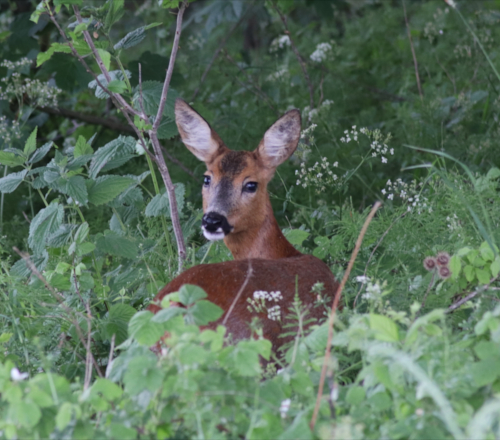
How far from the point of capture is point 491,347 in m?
1.96

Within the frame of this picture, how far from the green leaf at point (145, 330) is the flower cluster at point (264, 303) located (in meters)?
0.46

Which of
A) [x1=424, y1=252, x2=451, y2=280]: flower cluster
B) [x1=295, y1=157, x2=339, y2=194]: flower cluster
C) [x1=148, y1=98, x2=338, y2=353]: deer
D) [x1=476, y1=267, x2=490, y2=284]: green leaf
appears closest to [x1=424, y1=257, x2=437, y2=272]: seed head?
[x1=424, y1=252, x2=451, y2=280]: flower cluster

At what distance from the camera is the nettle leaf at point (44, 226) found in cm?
327

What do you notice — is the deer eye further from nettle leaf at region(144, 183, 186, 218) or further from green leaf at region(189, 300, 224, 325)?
green leaf at region(189, 300, 224, 325)

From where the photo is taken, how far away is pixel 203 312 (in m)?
2.15

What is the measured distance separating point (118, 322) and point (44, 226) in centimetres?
55

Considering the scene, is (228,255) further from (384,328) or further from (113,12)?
(384,328)

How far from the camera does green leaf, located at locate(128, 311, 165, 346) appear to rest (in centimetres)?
209

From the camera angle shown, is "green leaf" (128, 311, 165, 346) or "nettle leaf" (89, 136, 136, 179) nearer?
"green leaf" (128, 311, 165, 346)

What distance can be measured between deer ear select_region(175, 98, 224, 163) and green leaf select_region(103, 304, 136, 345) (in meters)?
1.15

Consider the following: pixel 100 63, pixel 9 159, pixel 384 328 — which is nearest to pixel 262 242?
pixel 100 63

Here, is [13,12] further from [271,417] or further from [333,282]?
[271,417]

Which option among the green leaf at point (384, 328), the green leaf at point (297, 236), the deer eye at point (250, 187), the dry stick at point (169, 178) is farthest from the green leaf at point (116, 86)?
the green leaf at point (384, 328)

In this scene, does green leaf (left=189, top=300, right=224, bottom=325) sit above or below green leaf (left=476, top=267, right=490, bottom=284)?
above
